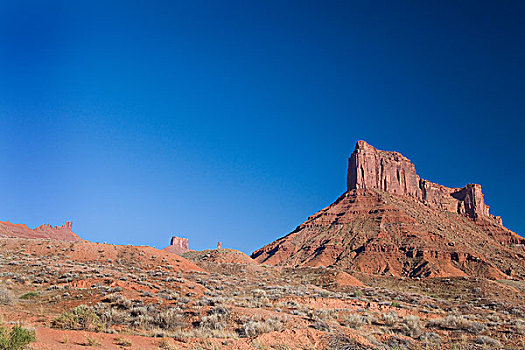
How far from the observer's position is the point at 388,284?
1802 inches

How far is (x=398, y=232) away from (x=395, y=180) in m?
35.3

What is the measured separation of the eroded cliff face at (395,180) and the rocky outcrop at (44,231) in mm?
83573

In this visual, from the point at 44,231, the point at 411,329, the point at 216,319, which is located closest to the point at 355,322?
the point at 411,329

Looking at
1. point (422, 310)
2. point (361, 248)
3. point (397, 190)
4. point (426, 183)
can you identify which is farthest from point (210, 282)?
point (426, 183)

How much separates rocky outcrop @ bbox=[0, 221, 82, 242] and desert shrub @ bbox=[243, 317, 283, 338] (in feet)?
300

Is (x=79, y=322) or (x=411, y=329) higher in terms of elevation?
(x=411, y=329)

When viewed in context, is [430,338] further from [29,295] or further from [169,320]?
[29,295]

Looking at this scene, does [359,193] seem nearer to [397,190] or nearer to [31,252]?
[397,190]

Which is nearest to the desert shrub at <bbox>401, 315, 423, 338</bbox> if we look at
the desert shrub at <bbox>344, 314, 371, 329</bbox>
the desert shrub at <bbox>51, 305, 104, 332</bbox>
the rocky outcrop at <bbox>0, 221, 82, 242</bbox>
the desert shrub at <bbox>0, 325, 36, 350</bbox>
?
the desert shrub at <bbox>344, 314, 371, 329</bbox>

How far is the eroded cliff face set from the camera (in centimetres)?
11575

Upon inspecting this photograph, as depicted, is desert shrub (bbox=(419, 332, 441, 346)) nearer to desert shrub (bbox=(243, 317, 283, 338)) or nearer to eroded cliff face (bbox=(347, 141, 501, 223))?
desert shrub (bbox=(243, 317, 283, 338))

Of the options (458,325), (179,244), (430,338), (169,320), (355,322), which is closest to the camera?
(169,320)

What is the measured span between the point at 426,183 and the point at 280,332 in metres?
129

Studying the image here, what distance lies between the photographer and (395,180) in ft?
388
